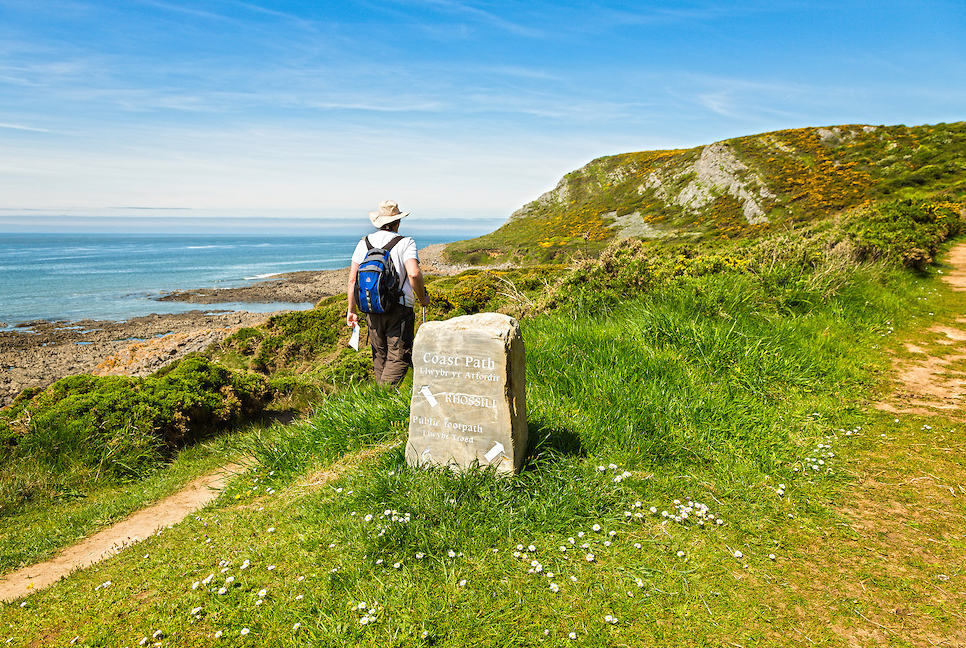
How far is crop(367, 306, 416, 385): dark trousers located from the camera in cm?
598

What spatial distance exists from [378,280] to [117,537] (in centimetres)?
315

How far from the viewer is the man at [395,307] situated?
5594 millimetres

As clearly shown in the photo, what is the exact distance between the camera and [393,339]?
608cm

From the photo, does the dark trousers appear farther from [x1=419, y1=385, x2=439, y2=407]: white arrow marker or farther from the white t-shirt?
[x1=419, y1=385, x2=439, y2=407]: white arrow marker

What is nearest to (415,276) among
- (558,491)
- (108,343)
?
(558,491)

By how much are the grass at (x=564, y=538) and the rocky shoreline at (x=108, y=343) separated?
13052 millimetres

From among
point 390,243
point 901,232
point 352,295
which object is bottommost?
point 352,295

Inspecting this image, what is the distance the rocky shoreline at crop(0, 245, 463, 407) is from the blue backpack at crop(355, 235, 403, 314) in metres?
11.8

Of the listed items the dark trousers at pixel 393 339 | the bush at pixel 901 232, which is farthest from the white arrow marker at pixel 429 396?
the bush at pixel 901 232

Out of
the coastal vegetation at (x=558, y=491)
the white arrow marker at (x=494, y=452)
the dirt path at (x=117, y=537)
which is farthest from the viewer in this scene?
the white arrow marker at (x=494, y=452)

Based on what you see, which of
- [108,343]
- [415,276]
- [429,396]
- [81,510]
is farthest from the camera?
[108,343]

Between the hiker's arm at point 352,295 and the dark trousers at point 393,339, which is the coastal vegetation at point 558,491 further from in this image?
the hiker's arm at point 352,295

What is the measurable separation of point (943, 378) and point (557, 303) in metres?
5.05

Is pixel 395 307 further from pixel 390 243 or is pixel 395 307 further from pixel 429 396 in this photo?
pixel 429 396
